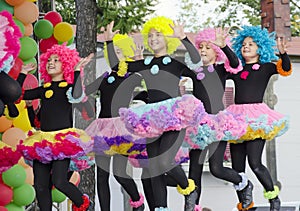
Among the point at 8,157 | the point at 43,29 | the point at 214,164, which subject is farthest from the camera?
the point at 43,29

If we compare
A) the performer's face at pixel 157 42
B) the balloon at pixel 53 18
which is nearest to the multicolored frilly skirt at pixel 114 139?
the performer's face at pixel 157 42

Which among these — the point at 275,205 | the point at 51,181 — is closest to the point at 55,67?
the point at 51,181

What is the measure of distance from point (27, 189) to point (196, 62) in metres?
1.80

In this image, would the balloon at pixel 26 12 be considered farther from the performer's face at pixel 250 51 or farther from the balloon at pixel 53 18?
the performer's face at pixel 250 51

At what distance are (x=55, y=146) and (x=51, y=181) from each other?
376 millimetres

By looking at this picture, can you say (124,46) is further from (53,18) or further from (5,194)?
(5,194)

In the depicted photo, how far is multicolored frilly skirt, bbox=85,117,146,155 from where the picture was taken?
17.3 feet

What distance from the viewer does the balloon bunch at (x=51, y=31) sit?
21.1ft

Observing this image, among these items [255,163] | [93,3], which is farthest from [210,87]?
[93,3]

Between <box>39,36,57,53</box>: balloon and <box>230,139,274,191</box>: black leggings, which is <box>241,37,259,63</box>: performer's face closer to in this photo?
<box>230,139,274,191</box>: black leggings

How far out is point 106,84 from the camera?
5551 mm

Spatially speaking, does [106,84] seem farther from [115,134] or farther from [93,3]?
[93,3]

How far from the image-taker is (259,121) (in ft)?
17.8

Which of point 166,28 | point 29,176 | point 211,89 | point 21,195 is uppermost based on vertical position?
point 166,28
